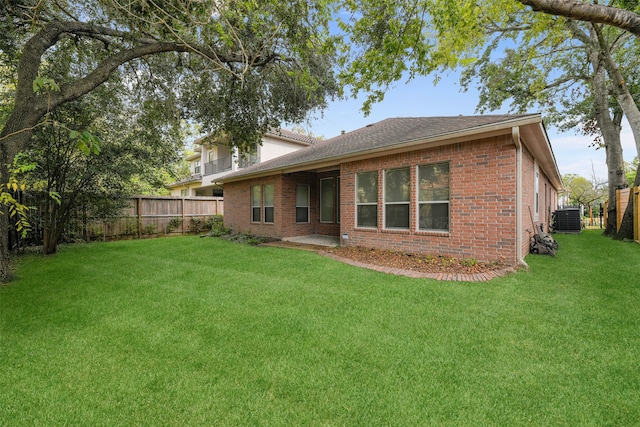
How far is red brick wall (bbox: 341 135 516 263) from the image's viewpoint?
19.3ft

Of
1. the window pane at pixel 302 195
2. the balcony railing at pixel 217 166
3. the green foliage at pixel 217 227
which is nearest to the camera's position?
the window pane at pixel 302 195

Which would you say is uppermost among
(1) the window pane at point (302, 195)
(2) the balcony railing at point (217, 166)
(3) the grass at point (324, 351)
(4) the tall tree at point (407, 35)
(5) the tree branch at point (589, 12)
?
(4) the tall tree at point (407, 35)

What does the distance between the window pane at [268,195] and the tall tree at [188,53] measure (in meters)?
3.55

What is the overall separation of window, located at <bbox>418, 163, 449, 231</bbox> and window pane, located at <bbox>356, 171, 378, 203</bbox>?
1389 mm

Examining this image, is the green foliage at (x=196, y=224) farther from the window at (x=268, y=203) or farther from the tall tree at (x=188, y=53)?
the tall tree at (x=188, y=53)

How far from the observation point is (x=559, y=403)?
210cm

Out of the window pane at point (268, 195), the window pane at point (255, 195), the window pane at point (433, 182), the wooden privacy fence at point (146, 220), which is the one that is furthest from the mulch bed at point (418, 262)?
the wooden privacy fence at point (146, 220)

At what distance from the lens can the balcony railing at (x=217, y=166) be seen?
61.0ft

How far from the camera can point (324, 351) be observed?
283 cm

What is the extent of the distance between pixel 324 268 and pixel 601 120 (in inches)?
543

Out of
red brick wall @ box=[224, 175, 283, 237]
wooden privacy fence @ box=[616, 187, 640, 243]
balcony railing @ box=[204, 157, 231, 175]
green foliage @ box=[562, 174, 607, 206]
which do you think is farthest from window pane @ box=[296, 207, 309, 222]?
green foliage @ box=[562, 174, 607, 206]

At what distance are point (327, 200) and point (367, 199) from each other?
3.51 meters

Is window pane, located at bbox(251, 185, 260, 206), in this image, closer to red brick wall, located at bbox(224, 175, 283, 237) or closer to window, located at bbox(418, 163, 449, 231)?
red brick wall, located at bbox(224, 175, 283, 237)

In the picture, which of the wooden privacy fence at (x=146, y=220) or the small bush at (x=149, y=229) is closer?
the wooden privacy fence at (x=146, y=220)
